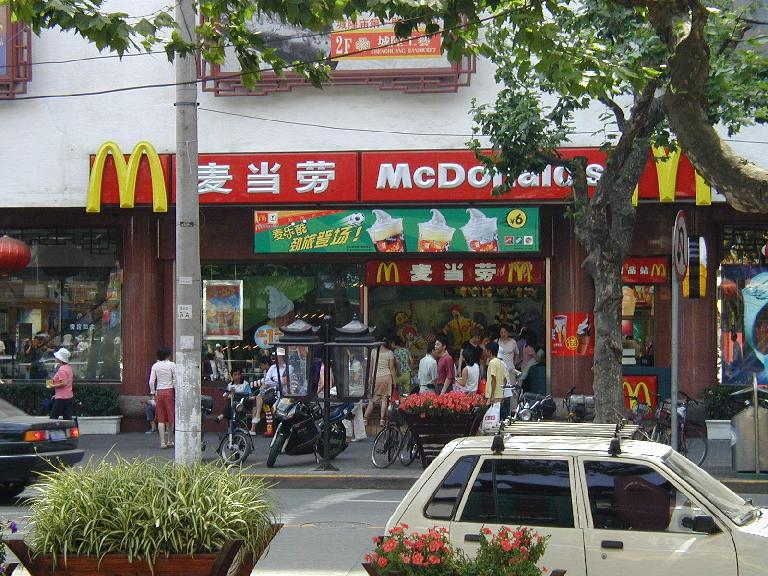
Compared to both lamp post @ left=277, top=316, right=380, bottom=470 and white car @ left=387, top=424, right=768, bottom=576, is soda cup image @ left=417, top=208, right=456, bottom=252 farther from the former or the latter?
white car @ left=387, top=424, right=768, bottom=576

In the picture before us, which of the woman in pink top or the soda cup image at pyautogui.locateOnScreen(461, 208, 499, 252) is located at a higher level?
the soda cup image at pyautogui.locateOnScreen(461, 208, 499, 252)

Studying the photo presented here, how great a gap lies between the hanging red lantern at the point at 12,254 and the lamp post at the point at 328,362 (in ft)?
21.1

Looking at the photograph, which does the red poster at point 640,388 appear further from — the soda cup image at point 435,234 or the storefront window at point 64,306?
the storefront window at point 64,306

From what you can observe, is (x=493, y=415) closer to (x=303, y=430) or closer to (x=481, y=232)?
(x=303, y=430)

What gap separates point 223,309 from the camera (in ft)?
70.3

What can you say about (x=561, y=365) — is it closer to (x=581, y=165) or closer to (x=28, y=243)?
(x=581, y=165)

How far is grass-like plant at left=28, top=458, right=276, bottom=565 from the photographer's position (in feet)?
19.3

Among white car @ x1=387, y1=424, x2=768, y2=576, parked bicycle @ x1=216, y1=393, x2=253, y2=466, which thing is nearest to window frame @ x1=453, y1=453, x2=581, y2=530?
white car @ x1=387, y1=424, x2=768, y2=576

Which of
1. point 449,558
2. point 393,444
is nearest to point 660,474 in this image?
point 449,558

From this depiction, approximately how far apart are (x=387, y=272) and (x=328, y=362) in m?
5.13

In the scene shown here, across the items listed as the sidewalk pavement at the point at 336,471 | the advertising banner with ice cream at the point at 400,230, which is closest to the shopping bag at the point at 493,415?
the sidewalk pavement at the point at 336,471

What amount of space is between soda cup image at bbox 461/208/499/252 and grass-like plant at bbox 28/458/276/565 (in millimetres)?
13819

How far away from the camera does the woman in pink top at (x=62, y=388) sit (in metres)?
18.8

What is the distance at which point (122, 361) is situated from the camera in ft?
70.3
